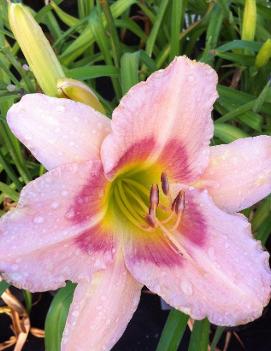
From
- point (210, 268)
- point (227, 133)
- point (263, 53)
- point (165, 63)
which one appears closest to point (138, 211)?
point (210, 268)

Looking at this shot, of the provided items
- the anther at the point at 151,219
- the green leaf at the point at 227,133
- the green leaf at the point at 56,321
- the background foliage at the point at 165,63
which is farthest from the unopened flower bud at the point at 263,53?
the green leaf at the point at 56,321

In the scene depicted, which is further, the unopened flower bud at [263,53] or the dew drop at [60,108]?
the unopened flower bud at [263,53]

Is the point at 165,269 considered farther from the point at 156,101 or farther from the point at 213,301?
the point at 156,101

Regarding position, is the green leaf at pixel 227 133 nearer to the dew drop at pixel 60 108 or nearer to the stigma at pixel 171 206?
the stigma at pixel 171 206

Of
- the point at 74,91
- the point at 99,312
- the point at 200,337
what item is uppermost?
the point at 74,91

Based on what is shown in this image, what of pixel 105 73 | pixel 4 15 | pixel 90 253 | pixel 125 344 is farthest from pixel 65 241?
pixel 125 344

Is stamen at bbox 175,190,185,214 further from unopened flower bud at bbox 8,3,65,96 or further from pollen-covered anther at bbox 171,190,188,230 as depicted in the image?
unopened flower bud at bbox 8,3,65,96

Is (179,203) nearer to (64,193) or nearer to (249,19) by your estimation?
(64,193)

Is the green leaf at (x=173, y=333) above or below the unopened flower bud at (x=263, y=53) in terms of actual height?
below
